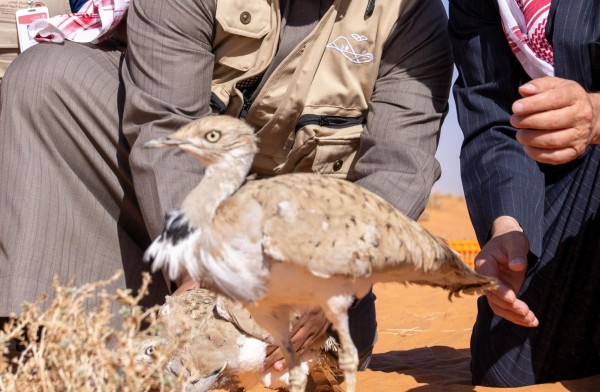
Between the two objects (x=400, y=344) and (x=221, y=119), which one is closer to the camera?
(x=221, y=119)

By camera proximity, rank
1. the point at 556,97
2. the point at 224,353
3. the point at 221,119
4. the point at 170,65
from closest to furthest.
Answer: the point at 221,119
the point at 556,97
the point at 224,353
the point at 170,65

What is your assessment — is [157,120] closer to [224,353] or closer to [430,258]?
[224,353]

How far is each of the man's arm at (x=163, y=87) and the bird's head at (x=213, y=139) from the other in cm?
139

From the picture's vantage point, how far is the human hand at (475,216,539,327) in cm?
384

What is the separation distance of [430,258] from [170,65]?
1976mm

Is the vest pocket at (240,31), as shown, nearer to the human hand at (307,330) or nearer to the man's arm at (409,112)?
the man's arm at (409,112)

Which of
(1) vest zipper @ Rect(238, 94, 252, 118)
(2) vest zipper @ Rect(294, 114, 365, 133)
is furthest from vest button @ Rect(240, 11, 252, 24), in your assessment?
(2) vest zipper @ Rect(294, 114, 365, 133)

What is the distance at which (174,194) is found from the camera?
4203mm

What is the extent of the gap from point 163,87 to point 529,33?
6.43 feet

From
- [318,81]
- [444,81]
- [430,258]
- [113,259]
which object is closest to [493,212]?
[444,81]

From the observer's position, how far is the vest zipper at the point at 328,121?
454cm

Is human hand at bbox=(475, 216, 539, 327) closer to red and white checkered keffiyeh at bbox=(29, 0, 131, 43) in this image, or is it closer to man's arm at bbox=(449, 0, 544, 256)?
man's arm at bbox=(449, 0, 544, 256)

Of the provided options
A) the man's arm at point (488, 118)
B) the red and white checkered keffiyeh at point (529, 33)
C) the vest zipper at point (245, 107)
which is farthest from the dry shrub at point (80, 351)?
the red and white checkered keffiyeh at point (529, 33)

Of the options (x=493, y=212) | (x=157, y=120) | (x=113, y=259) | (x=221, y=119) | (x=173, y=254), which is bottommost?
(x=113, y=259)
